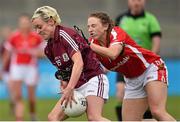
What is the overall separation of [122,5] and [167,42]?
6.39ft

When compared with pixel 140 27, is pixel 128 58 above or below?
below

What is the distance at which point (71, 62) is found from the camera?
8.46m

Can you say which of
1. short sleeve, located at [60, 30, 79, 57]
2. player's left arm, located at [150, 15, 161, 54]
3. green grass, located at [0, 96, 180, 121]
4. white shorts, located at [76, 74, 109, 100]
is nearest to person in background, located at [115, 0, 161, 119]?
player's left arm, located at [150, 15, 161, 54]

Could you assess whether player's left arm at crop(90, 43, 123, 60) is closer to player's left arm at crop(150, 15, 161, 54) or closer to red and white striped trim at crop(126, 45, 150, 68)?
red and white striped trim at crop(126, 45, 150, 68)

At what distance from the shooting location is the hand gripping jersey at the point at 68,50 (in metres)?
8.33

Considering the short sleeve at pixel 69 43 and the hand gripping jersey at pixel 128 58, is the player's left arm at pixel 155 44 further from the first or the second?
the short sleeve at pixel 69 43

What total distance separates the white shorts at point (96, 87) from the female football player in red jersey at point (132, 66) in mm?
232

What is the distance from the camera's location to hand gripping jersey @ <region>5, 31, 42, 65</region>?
1609 centimetres

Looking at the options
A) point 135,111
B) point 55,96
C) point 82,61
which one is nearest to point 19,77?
point 55,96

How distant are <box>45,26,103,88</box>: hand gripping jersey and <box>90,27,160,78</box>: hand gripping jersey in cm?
18

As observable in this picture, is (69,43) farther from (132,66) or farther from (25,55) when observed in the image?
(25,55)

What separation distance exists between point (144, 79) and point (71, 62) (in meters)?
1.18

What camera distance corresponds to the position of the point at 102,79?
873 centimetres

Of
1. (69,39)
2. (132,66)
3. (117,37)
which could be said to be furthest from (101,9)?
(69,39)
